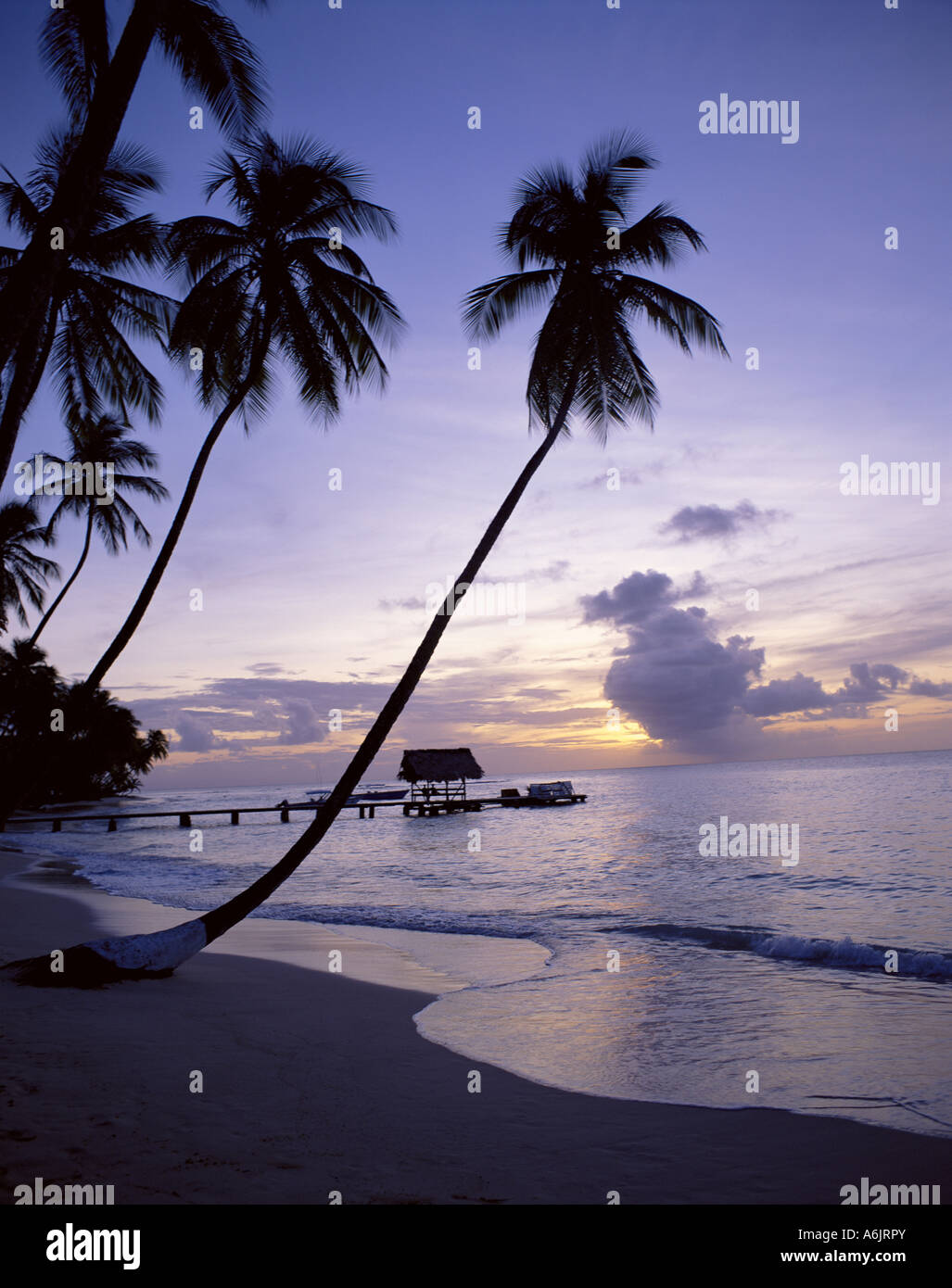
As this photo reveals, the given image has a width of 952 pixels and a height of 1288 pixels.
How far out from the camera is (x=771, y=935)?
15.5m

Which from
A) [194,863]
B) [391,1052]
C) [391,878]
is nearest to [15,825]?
[194,863]

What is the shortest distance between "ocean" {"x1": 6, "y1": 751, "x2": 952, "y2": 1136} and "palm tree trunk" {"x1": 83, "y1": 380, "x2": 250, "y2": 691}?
265 inches

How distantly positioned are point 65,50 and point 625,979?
549 inches

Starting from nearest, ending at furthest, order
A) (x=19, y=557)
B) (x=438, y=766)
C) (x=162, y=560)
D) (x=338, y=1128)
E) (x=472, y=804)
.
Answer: (x=338, y=1128), (x=162, y=560), (x=19, y=557), (x=438, y=766), (x=472, y=804)

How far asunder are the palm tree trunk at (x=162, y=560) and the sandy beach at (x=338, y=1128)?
4664mm

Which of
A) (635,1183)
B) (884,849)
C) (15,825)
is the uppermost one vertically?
(635,1183)

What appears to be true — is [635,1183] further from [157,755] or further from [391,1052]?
[157,755]

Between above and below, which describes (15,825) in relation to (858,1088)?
below

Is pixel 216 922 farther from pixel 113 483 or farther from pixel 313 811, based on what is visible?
pixel 313 811

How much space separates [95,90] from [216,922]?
353 inches

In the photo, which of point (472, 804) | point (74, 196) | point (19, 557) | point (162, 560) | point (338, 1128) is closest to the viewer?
point (338, 1128)

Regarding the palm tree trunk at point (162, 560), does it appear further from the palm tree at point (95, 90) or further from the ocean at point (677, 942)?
the ocean at point (677, 942)

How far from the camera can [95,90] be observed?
7.27 meters

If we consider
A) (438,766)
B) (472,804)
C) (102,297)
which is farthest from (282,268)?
(472,804)
